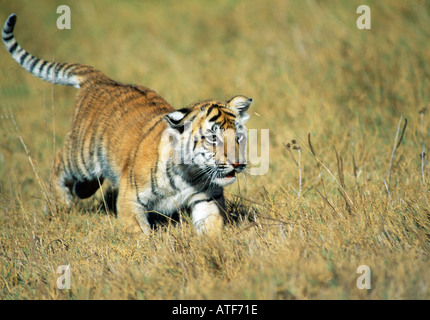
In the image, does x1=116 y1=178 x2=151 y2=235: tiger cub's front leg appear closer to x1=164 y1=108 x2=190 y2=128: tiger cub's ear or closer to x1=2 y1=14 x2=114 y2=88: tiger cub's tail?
x1=164 y1=108 x2=190 y2=128: tiger cub's ear

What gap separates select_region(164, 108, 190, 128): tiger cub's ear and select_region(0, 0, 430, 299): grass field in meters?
0.77

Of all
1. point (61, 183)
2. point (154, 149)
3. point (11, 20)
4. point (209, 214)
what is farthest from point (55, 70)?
point (209, 214)

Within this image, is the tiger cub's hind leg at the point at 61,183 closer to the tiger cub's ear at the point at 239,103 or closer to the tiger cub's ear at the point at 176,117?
the tiger cub's ear at the point at 176,117

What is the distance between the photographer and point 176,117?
3455 mm

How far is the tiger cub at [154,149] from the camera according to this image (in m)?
3.50

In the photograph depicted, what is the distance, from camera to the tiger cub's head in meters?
3.39

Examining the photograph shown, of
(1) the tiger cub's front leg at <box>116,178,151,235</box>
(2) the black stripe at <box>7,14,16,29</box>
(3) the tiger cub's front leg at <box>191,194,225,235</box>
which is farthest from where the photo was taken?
(2) the black stripe at <box>7,14,16,29</box>

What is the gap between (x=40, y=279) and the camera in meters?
3.03

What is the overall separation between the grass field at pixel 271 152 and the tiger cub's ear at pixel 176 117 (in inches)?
30.2

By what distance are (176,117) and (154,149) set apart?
1.45 feet

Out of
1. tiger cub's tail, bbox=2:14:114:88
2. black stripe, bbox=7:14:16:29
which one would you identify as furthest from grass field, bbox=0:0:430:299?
black stripe, bbox=7:14:16:29

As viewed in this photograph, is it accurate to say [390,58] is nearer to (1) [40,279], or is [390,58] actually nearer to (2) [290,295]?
(2) [290,295]

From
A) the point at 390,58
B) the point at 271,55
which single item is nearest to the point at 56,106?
the point at 271,55
